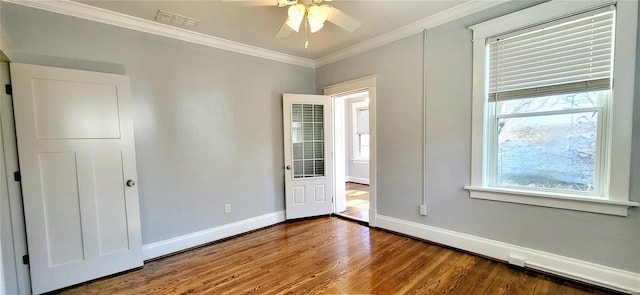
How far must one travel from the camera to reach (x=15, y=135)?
6.77 feet

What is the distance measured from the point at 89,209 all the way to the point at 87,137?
66cm

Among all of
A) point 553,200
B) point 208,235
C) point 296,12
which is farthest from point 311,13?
point 208,235

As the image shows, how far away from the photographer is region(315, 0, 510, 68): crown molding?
2527 millimetres

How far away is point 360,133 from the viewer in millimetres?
7332

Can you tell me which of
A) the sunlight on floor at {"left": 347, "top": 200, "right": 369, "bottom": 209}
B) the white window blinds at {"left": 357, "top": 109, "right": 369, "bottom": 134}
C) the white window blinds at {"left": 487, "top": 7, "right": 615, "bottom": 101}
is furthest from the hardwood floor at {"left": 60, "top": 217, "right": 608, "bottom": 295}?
the white window blinds at {"left": 357, "top": 109, "right": 369, "bottom": 134}

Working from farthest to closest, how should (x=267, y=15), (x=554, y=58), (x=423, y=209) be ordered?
(x=423, y=209), (x=267, y=15), (x=554, y=58)

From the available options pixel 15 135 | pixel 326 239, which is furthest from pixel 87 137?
pixel 326 239

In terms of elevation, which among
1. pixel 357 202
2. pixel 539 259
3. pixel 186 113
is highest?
pixel 186 113

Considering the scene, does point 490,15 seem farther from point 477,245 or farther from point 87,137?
point 87,137

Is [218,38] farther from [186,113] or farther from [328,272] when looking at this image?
[328,272]

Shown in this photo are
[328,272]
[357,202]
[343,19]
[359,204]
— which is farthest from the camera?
[357,202]

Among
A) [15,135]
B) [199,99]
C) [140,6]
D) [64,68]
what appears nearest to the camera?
[15,135]

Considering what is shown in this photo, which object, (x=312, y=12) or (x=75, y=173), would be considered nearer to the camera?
(x=312, y=12)

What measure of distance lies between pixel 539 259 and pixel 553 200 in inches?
22.0
